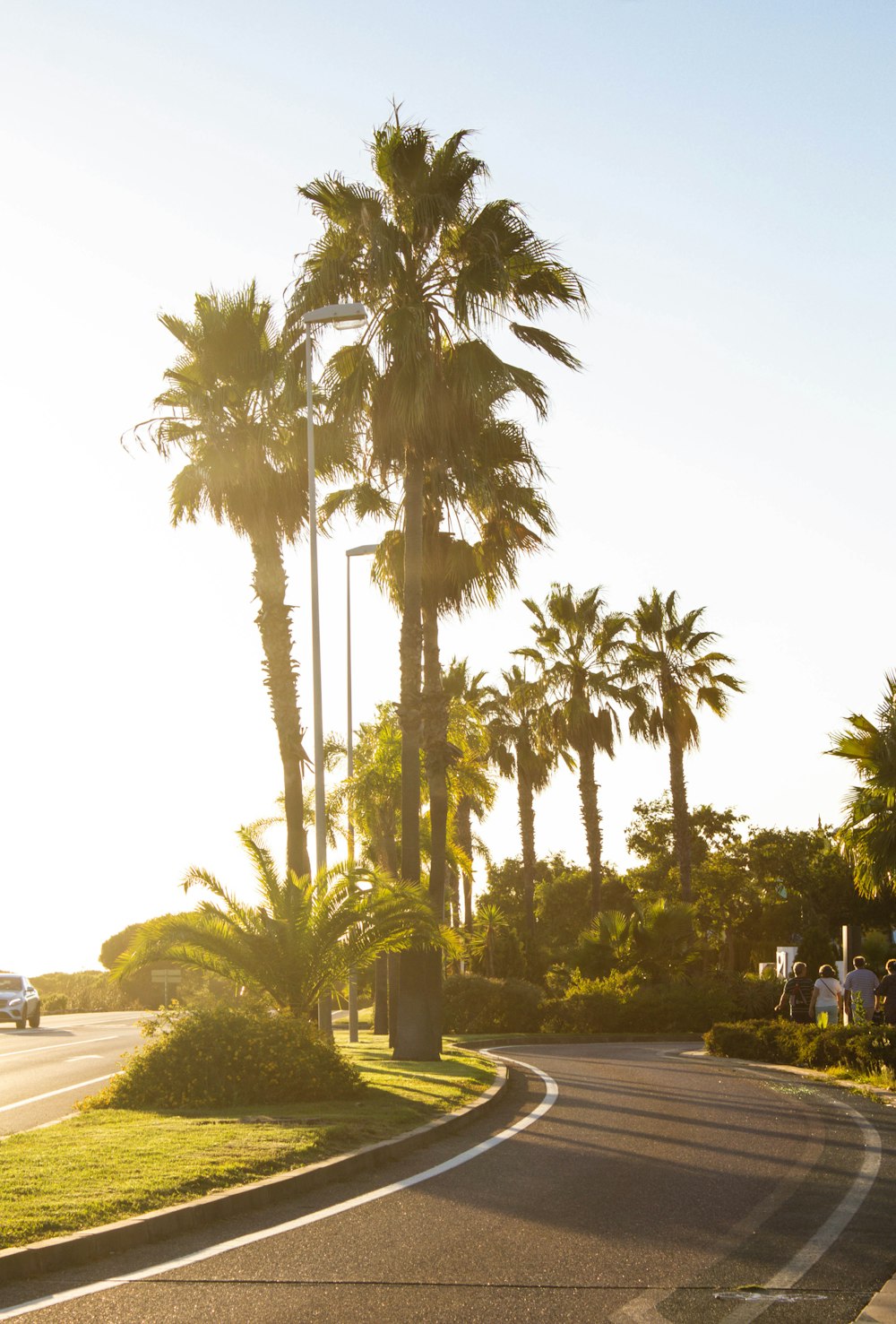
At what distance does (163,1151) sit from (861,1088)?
411 inches

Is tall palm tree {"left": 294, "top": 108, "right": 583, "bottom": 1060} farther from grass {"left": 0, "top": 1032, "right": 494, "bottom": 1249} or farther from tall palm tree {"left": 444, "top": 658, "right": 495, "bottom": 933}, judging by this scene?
grass {"left": 0, "top": 1032, "right": 494, "bottom": 1249}

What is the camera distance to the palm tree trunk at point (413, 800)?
73.8ft

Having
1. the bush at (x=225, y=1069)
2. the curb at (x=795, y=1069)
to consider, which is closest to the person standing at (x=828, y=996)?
the curb at (x=795, y=1069)

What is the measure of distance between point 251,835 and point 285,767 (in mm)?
8254

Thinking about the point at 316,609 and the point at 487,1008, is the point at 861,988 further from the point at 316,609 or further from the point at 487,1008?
the point at 487,1008

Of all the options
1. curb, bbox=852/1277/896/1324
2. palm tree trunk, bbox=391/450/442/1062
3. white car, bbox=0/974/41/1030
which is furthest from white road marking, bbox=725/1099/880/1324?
white car, bbox=0/974/41/1030

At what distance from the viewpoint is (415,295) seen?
2425 cm

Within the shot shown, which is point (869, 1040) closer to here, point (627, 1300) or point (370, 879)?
point (370, 879)

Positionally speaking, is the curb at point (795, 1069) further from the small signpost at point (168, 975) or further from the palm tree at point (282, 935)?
the small signpost at point (168, 975)

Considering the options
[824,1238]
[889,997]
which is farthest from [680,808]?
[824,1238]

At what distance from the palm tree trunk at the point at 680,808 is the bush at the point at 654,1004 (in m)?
7.50

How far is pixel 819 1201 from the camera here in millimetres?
9227

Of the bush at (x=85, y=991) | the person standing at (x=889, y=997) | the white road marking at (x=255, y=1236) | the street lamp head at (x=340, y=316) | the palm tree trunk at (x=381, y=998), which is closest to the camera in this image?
the white road marking at (x=255, y=1236)

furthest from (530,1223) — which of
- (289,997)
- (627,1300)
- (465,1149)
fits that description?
(289,997)
